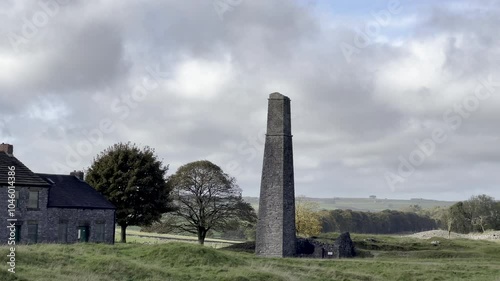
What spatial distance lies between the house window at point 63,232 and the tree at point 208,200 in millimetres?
17739

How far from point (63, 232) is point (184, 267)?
17.0 m

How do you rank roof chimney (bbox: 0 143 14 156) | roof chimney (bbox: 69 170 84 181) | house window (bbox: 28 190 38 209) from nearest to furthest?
house window (bbox: 28 190 38 209), roof chimney (bbox: 0 143 14 156), roof chimney (bbox: 69 170 84 181)

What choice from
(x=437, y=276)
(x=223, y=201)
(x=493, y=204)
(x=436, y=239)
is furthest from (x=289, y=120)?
(x=493, y=204)

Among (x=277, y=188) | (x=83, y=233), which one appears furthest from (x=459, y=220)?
(x=83, y=233)

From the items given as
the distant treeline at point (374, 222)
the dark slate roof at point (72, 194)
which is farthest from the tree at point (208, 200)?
the distant treeline at point (374, 222)

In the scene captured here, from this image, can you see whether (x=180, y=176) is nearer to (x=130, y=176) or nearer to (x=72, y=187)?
(x=130, y=176)

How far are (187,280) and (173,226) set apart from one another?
117 ft

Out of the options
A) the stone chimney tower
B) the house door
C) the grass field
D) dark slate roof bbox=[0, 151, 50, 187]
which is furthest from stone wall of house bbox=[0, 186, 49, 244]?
the stone chimney tower

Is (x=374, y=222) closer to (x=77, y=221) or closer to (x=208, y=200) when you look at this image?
(x=208, y=200)

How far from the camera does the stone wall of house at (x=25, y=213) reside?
44938mm

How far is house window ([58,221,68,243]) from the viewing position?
4928 centimetres

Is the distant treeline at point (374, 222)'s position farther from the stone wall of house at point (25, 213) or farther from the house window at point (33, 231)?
the house window at point (33, 231)

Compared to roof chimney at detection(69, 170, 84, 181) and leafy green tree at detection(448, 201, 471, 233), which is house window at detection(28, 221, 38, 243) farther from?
leafy green tree at detection(448, 201, 471, 233)

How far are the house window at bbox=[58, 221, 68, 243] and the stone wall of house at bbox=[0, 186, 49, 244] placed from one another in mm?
1446
